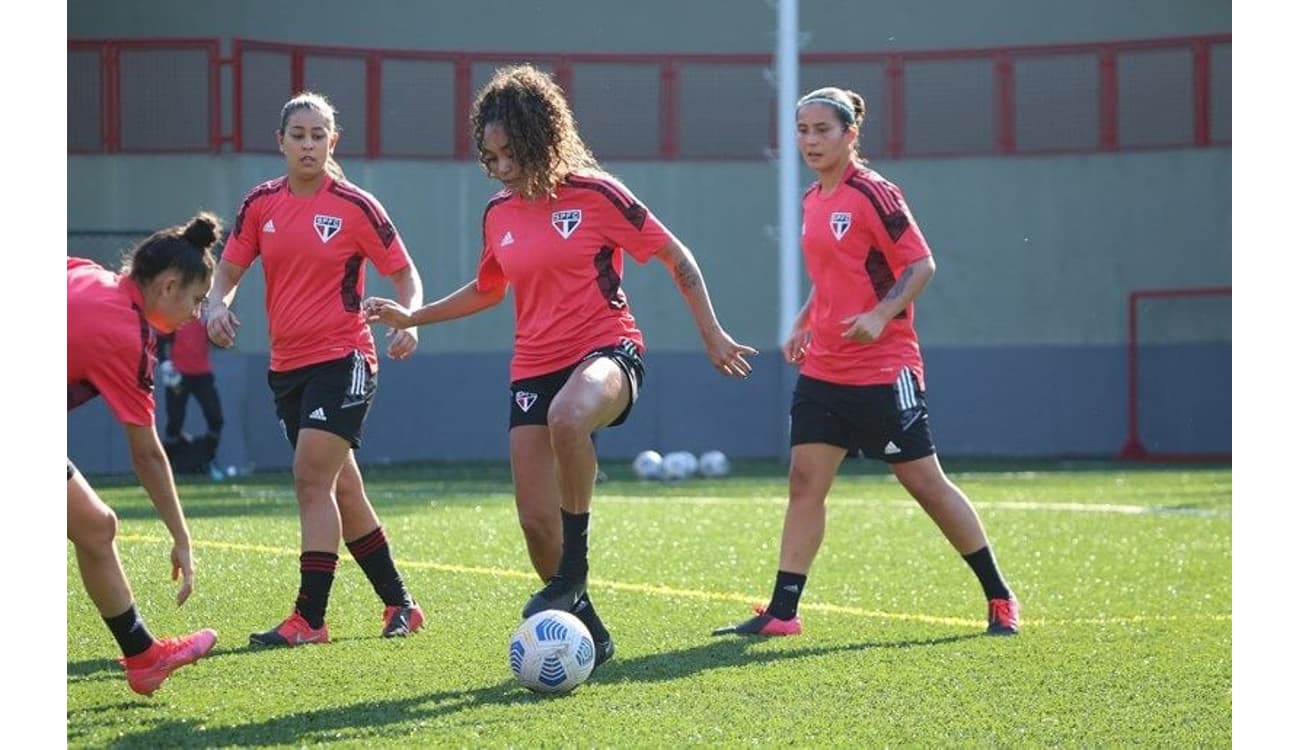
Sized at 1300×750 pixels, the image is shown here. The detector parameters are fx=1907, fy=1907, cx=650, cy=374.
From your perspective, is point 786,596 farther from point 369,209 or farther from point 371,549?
point 369,209

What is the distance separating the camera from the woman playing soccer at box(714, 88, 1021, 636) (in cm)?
766

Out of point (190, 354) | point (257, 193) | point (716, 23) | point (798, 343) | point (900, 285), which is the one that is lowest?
point (190, 354)

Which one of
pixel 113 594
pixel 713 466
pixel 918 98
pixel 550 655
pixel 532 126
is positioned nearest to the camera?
pixel 113 594

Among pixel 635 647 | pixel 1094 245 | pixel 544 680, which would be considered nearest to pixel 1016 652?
pixel 635 647

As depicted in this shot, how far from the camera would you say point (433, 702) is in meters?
6.05

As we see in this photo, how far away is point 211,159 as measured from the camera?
1997cm

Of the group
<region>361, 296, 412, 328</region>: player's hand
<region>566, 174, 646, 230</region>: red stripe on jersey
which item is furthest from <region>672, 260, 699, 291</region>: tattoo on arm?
<region>361, 296, 412, 328</region>: player's hand

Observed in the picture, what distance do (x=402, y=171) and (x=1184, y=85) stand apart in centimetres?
903

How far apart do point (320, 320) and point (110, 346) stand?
192cm

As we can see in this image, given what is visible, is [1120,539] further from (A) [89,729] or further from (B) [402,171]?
(B) [402,171]

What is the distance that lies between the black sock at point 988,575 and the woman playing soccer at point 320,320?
2268 mm

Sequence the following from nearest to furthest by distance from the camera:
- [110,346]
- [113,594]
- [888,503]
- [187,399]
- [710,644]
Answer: [110,346] < [113,594] < [710,644] < [888,503] < [187,399]

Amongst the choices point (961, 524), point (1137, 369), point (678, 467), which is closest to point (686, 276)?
point (961, 524)

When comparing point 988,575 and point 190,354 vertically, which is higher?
point 190,354
